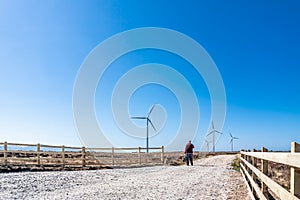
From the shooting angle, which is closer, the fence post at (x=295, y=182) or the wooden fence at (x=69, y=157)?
the fence post at (x=295, y=182)

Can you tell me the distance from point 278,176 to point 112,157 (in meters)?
11.5

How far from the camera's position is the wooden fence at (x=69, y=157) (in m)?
15.2

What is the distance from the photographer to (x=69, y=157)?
64.0 ft

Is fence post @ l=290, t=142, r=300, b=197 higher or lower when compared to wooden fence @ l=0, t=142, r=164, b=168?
higher

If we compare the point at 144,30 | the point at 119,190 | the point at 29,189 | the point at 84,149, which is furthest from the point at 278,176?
the point at 144,30

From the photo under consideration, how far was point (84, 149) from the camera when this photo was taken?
58.1 ft

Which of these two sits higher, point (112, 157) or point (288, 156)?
point (288, 156)

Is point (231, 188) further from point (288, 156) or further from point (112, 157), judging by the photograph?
point (112, 157)

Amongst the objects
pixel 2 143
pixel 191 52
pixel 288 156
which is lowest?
pixel 2 143

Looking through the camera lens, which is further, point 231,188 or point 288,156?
point 231,188

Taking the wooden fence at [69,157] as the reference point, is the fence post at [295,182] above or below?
above

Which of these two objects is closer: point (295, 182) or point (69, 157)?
point (295, 182)

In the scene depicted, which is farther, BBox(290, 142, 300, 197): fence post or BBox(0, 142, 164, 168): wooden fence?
BBox(0, 142, 164, 168): wooden fence

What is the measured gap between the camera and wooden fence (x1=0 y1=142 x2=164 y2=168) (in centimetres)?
1518
